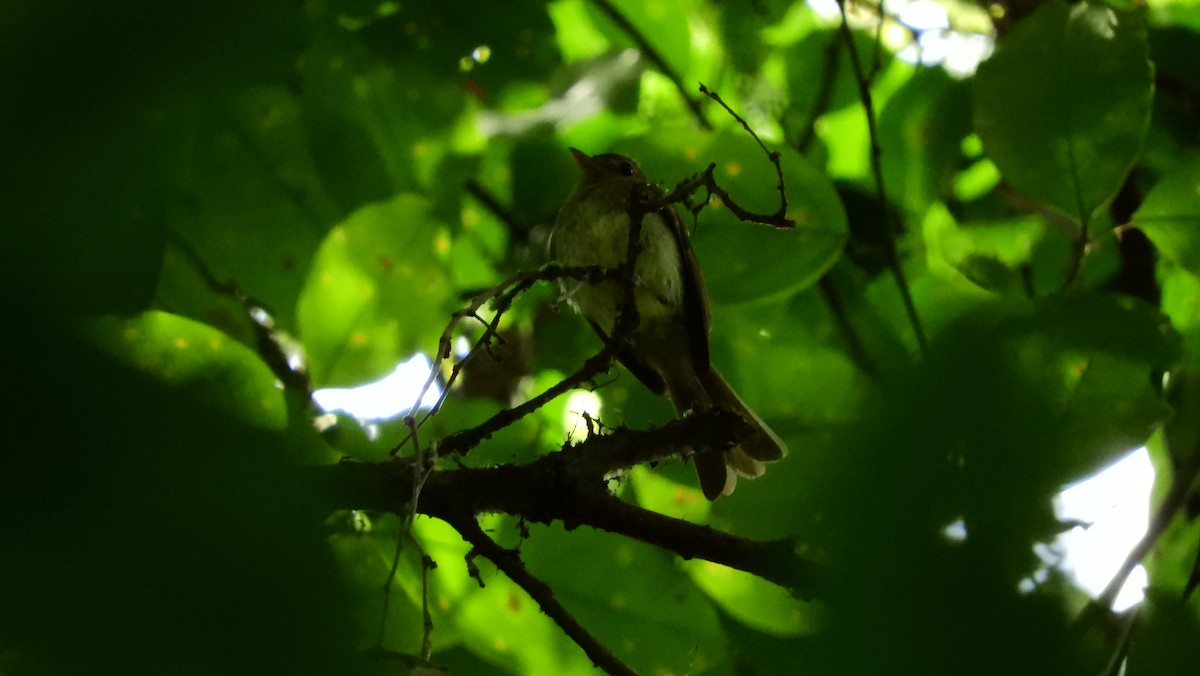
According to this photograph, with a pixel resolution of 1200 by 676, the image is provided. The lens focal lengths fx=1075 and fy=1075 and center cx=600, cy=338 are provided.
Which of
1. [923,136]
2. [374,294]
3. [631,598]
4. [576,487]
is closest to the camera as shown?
[576,487]

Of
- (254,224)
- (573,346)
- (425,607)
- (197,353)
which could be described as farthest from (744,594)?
(254,224)

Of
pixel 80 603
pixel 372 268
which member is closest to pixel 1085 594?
pixel 80 603

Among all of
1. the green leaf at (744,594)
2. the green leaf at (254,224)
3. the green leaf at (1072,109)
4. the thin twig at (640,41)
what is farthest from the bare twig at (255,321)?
the green leaf at (1072,109)

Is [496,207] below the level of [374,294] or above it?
above

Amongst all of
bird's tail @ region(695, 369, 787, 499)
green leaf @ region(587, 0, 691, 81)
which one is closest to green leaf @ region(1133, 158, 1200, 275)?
bird's tail @ region(695, 369, 787, 499)

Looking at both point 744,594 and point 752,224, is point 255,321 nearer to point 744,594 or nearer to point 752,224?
point 752,224

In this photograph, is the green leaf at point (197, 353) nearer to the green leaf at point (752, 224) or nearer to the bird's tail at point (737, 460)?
the bird's tail at point (737, 460)

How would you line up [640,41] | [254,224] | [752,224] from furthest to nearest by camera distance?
[640,41] < [254,224] < [752,224]
